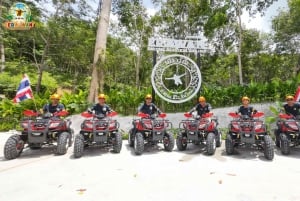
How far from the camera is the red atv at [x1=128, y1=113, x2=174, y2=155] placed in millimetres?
5891

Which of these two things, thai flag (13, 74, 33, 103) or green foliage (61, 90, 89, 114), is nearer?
thai flag (13, 74, 33, 103)

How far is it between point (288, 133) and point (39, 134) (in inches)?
217

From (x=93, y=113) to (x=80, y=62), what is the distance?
10.9 meters

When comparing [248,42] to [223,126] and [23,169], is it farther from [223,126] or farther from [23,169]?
[23,169]

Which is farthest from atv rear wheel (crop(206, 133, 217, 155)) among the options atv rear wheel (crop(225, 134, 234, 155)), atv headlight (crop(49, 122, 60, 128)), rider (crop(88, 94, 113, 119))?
atv headlight (crop(49, 122, 60, 128))

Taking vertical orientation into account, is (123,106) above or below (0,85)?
below

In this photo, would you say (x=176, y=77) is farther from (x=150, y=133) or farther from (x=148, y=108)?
(x=150, y=133)

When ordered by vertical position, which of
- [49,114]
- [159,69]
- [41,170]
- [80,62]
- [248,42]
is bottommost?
[41,170]

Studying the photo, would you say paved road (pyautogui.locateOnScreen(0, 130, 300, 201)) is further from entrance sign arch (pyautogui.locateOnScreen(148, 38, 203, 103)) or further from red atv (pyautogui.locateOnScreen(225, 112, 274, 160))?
entrance sign arch (pyautogui.locateOnScreen(148, 38, 203, 103))

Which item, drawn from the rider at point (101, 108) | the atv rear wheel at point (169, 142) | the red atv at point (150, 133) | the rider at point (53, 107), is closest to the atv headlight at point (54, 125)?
the rider at point (53, 107)

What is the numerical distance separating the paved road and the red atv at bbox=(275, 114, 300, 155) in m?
0.25

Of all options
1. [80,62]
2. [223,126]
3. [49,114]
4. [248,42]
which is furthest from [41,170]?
[248,42]

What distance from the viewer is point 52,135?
5742mm

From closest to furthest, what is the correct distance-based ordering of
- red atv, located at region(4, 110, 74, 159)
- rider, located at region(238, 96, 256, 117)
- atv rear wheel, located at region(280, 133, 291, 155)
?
1. red atv, located at region(4, 110, 74, 159)
2. atv rear wheel, located at region(280, 133, 291, 155)
3. rider, located at region(238, 96, 256, 117)
